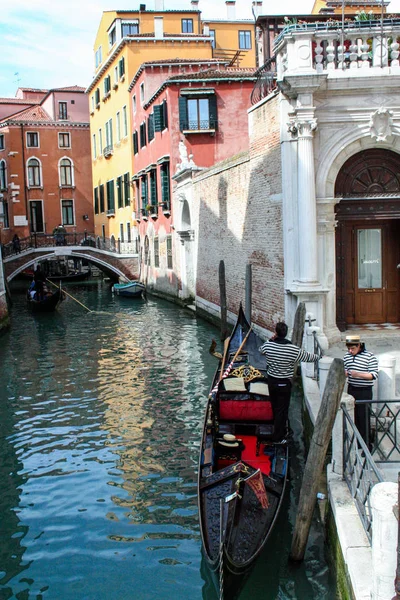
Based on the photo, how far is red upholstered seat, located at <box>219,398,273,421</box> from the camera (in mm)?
6363

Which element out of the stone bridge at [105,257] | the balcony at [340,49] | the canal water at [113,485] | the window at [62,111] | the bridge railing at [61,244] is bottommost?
the canal water at [113,485]

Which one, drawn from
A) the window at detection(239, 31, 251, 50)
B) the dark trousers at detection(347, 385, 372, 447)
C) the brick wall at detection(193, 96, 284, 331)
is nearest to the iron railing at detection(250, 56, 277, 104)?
the brick wall at detection(193, 96, 284, 331)

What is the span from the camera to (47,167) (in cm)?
3178

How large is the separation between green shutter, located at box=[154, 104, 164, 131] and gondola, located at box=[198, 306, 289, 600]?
1317 cm

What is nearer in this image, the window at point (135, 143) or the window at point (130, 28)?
the window at point (135, 143)

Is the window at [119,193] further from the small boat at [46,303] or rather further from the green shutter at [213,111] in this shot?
the green shutter at [213,111]

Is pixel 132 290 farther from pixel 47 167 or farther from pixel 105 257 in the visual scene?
pixel 47 167

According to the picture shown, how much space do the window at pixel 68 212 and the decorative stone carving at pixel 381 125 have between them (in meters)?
24.7

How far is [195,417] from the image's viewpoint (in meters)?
8.23

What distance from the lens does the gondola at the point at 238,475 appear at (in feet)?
14.1

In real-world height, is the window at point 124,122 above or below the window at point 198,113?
above

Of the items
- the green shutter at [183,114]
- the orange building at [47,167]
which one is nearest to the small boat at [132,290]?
the green shutter at [183,114]

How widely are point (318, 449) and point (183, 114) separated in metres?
15.3

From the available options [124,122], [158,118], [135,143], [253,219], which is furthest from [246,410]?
[124,122]
